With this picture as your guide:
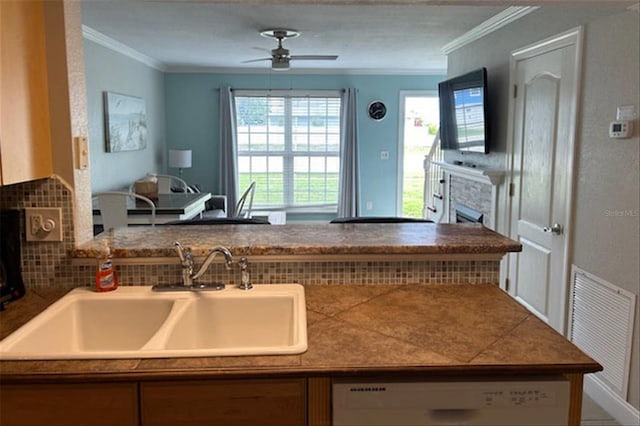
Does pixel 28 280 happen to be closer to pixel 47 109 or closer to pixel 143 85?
pixel 47 109

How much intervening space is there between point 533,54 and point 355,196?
4316mm

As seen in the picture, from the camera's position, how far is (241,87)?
7.41m

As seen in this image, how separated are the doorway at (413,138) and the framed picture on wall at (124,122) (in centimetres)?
361

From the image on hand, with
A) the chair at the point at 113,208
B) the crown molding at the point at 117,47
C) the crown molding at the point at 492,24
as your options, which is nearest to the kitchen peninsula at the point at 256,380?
the chair at the point at 113,208

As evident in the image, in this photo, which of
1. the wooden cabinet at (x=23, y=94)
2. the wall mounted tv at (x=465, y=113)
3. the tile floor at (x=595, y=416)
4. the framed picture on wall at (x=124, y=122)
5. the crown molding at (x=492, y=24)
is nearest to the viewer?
the wooden cabinet at (x=23, y=94)

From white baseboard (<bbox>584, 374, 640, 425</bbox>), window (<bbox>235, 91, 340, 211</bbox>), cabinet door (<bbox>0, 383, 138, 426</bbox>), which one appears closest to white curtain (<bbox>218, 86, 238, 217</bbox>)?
window (<bbox>235, 91, 340, 211</bbox>)

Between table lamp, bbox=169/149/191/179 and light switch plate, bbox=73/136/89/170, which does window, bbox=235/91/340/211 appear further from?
light switch plate, bbox=73/136/89/170

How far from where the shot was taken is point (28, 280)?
1.79 metres

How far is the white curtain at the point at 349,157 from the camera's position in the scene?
7438mm

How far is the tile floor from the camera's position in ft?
8.38

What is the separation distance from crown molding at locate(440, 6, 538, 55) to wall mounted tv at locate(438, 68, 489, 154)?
346mm

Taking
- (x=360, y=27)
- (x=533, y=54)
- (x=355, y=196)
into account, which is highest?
(x=360, y=27)

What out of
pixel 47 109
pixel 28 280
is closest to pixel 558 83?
pixel 47 109

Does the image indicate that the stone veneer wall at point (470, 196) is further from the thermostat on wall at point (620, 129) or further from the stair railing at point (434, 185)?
the thermostat on wall at point (620, 129)
